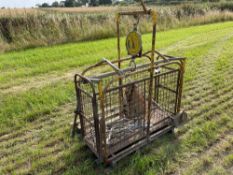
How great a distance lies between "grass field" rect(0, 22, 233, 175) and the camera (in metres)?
2.08

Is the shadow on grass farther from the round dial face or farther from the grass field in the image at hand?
the round dial face

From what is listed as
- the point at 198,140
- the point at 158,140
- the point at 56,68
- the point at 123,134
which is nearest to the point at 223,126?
the point at 198,140

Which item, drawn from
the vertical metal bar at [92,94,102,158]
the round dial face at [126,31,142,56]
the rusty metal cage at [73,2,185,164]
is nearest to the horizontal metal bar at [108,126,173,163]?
the rusty metal cage at [73,2,185,164]

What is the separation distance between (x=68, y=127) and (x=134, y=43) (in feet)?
4.52

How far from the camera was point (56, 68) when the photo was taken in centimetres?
470

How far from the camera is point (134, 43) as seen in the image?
196 centimetres

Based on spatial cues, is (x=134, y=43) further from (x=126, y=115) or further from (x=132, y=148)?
(x=132, y=148)

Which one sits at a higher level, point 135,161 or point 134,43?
point 134,43

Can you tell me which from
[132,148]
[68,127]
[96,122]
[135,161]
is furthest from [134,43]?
[68,127]

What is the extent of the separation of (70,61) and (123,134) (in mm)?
3284

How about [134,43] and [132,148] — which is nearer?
[134,43]

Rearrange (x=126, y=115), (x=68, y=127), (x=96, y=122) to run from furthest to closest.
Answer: (x=68, y=127) < (x=126, y=115) < (x=96, y=122)

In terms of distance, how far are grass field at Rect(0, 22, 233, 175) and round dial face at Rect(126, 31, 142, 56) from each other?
1029 millimetres

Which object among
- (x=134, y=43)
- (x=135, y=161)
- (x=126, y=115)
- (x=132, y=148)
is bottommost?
(x=135, y=161)
